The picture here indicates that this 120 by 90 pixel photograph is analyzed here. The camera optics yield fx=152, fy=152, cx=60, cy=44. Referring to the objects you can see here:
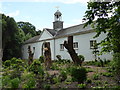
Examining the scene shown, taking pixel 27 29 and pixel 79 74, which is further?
pixel 27 29

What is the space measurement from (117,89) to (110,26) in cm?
195

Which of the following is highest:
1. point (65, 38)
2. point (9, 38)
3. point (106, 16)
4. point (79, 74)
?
point (9, 38)

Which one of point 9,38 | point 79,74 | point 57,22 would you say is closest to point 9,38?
point 9,38

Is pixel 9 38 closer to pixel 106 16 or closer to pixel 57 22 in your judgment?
pixel 57 22

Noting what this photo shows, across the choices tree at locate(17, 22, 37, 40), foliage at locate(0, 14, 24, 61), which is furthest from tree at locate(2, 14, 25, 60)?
tree at locate(17, 22, 37, 40)

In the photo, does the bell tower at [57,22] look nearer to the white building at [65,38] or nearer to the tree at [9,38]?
the white building at [65,38]

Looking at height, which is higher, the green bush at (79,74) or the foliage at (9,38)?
the foliage at (9,38)

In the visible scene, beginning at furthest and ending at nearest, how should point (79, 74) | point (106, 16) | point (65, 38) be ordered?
1. point (65, 38)
2. point (79, 74)
3. point (106, 16)

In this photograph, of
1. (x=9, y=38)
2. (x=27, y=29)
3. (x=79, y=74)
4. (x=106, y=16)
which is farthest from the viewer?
(x=27, y=29)

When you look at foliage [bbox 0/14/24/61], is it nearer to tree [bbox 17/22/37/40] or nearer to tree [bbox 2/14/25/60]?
tree [bbox 2/14/25/60]

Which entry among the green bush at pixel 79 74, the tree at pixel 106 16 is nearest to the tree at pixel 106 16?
the tree at pixel 106 16

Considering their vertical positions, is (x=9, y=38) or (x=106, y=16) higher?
(x=9, y=38)

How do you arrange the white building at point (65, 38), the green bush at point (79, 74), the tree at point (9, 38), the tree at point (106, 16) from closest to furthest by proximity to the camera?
the tree at point (106, 16) < the green bush at point (79, 74) < the white building at point (65, 38) < the tree at point (9, 38)

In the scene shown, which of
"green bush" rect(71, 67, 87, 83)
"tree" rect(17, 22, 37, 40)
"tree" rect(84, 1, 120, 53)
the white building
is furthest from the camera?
"tree" rect(17, 22, 37, 40)
